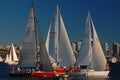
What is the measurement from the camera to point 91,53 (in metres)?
87.6

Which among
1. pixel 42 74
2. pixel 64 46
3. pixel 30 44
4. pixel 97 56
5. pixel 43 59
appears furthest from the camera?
pixel 64 46

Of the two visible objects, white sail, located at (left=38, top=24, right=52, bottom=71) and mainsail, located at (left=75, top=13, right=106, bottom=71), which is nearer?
white sail, located at (left=38, top=24, right=52, bottom=71)

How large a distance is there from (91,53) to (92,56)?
0.75 metres

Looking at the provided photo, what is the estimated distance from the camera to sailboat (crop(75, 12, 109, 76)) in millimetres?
85750

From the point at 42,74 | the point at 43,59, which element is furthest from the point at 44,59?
the point at 42,74

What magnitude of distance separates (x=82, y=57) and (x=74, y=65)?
232cm

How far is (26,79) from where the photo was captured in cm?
7231

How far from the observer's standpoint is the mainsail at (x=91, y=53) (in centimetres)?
8594

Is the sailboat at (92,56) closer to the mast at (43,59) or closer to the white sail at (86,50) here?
the white sail at (86,50)

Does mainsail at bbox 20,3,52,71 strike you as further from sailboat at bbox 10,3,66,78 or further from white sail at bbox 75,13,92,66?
white sail at bbox 75,13,92,66

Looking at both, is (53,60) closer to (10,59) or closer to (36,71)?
(36,71)

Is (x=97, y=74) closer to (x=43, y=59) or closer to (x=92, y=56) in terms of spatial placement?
(x=92, y=56)

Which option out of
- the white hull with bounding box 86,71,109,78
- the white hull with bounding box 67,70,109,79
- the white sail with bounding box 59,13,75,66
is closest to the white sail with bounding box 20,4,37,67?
the white sail with bounding box 59,13,75,66

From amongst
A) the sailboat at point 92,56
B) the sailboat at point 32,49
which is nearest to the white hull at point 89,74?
the sailboat at point 92,56
